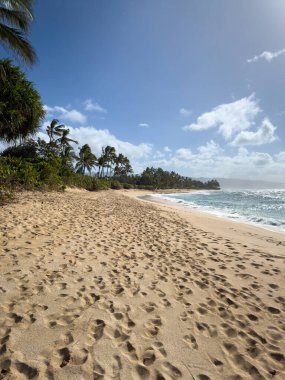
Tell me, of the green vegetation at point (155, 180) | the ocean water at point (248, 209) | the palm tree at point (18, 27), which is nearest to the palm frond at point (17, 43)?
the palm tree at point (18, 27)

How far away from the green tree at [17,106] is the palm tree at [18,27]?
7590 mm

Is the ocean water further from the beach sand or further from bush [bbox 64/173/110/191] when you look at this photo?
bush [bbox 64/173/110/191]

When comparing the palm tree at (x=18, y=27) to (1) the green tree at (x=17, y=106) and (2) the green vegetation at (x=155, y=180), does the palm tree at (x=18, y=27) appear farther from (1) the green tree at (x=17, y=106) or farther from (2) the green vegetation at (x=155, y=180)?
(2) the green vegetation at (x=155, y=180)

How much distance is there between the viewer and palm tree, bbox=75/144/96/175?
178 feet

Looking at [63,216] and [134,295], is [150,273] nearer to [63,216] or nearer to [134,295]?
[134,295]

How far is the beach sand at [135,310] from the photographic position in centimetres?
263

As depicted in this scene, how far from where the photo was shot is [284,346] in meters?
3.12

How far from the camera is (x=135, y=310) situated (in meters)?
3.72

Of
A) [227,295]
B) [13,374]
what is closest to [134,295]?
[227,295]

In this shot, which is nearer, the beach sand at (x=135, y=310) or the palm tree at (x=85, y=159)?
the beach sand at (x=135, y=310)

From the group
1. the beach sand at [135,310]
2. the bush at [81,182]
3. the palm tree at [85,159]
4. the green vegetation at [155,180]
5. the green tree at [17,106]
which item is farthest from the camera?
the green vegetation at [155,180]

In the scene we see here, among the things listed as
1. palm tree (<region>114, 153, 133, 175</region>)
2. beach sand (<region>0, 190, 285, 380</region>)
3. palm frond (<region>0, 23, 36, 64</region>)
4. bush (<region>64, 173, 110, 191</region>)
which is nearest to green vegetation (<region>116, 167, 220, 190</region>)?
palm tree (<region>114, 153, 133, 175</region>)

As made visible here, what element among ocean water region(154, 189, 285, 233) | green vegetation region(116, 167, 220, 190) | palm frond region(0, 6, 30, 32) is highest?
palm frond region(0, 6, 30, 32)

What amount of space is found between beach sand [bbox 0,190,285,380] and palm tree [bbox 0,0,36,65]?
804 centimetres
